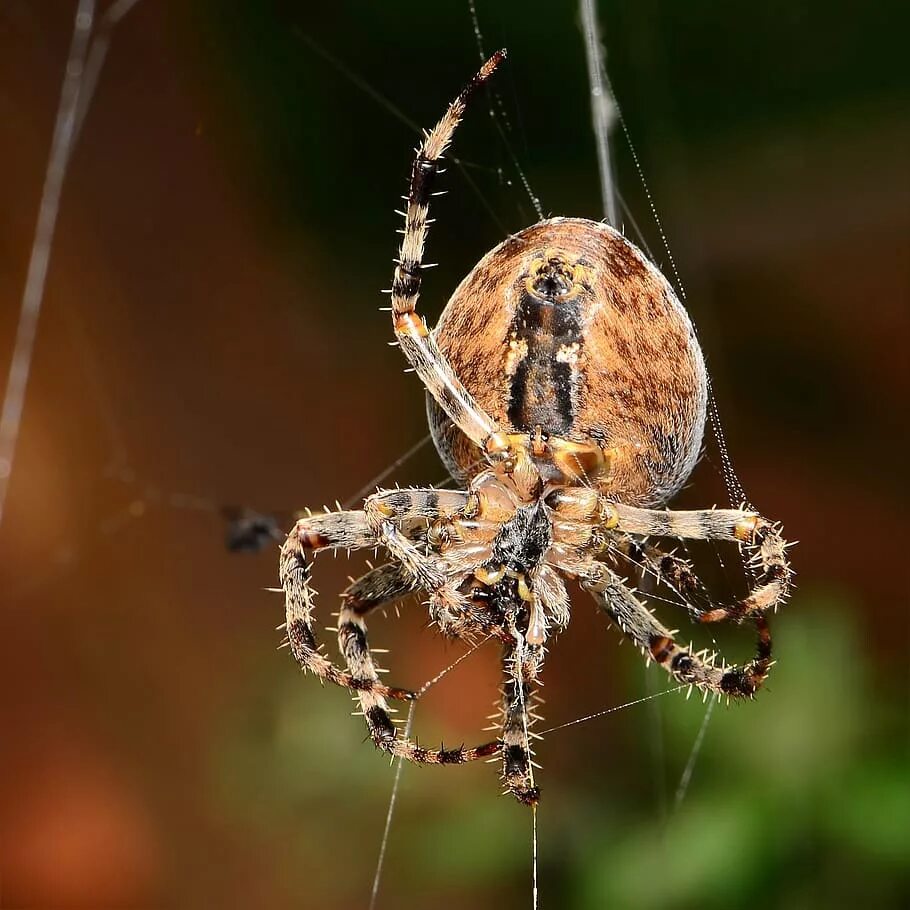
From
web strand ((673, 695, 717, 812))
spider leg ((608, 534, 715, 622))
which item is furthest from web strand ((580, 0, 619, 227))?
web strand ((673, 695, 717, 812))

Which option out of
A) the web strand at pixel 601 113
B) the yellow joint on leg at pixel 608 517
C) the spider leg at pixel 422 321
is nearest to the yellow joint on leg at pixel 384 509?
the spider leg at pixel 422 321

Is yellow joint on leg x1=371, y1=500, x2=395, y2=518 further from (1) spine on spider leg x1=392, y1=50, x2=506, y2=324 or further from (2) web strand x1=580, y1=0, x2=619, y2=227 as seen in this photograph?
(2) web strand x1=580, y1=0, x2=619, y2=227

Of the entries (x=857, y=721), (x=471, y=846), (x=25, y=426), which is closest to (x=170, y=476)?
(x=25, y=426)

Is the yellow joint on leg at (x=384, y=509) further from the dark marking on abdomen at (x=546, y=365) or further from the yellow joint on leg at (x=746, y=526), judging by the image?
the yellow joint on leg at (x=746, y=526)

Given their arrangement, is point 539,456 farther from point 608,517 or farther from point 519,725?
point 519,725

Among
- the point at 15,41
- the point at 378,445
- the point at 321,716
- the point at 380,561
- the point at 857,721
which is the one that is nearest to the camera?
the point at 380,561

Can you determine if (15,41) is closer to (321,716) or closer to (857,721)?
(321,716)

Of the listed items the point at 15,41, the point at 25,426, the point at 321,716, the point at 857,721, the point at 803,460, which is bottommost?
the point at 857,721
